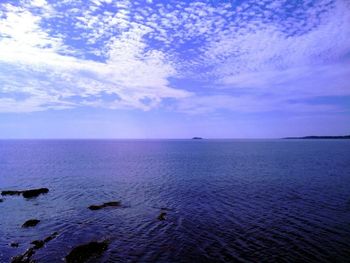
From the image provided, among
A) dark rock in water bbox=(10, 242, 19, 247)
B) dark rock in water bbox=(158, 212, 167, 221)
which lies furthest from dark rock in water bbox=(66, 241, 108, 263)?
dark rock in water bbox=(158, 212, 167, 221)

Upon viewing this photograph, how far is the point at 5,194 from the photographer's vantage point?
48.6m

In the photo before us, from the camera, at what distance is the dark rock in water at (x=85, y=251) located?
2285 cm

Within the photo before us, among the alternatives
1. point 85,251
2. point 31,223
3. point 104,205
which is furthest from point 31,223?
point 85,251

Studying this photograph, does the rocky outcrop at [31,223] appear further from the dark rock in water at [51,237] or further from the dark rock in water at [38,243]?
the dark rock in water at [38,243]

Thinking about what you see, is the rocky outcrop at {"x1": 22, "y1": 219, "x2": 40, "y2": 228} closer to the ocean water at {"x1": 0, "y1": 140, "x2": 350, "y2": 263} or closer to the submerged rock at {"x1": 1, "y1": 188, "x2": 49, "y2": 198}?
the ocean water at {"x1": 0, "y1": 140, "x2": 350, "y2": 263}

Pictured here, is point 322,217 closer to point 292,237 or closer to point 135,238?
point 292,237

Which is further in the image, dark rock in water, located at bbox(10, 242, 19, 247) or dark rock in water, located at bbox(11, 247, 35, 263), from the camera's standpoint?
dark rock in water, located at bbox(10, 242, 19, 247)

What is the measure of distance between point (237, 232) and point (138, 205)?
669 inches

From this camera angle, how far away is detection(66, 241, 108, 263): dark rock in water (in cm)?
2285

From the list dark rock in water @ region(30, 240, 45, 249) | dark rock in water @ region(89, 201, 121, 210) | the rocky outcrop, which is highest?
dark rock in water @ region(89, 201, 121, 210)

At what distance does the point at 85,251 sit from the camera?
24250 mm

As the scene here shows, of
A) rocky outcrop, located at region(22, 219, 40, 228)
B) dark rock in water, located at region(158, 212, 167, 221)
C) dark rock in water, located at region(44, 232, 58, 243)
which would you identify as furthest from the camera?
dark rock in water, located at region(158, 212, 167, 221)

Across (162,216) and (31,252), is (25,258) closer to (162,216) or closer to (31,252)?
(31,252)

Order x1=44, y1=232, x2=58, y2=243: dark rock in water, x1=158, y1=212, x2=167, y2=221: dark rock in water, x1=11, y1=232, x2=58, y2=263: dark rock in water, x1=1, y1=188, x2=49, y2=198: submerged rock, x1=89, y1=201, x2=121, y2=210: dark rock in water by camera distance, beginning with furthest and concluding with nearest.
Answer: x1=1, y1=188, x2=49, y2=198: submerged rock < x1=89, y1=201, x2=121, y2=210: dark rock in water < x1=158, y1=212, x2=167, y2=221: dark rock in water < x1=44, y1=232, x2=58, y2=243: dark rock in water < x1=11, y1=232, x2=58, y2=263: dark rock in water
